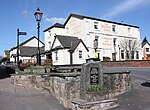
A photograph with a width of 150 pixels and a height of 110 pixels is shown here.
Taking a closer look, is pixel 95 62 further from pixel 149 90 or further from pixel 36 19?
pixel 36 19

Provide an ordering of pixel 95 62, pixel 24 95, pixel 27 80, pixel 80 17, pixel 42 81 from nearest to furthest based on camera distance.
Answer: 1. pixel 95 62
2. pixel 24 95
3. pixel 42 81
4. pixel 27 80
5. pixel 80 17

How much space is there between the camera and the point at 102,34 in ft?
135

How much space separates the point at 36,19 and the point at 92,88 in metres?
6.53

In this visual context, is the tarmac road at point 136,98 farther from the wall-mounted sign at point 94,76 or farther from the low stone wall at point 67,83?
the wall-mounted sign at point 94,76

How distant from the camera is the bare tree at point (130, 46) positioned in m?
44.4

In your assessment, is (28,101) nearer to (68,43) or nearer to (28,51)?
(68,43)

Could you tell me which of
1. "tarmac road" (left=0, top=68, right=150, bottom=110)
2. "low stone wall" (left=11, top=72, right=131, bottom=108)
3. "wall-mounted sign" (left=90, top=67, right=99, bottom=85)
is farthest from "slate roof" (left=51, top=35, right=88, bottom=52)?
"wall-mounted sign" (left=90, top=67, right=99, bottom=85)

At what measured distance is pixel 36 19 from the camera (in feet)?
41.8

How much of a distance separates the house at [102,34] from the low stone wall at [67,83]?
26.1 meters

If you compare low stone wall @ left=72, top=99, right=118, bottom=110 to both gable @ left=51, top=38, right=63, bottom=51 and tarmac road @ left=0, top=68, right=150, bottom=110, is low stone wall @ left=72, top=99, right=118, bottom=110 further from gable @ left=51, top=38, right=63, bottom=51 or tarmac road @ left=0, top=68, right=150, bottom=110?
gable @ left=51, top=38, right=63, bottom=51

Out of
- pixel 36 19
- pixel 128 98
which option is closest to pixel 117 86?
pixel 128 98

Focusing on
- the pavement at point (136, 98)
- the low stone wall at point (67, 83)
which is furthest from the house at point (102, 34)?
the pavement at point (136, 98)

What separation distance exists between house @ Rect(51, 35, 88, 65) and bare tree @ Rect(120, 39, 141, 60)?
11.8 meters

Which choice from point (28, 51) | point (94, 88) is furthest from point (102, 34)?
point (94, 88)
